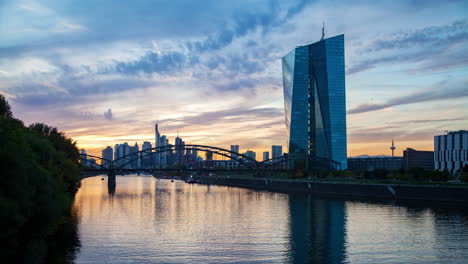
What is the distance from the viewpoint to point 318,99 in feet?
473

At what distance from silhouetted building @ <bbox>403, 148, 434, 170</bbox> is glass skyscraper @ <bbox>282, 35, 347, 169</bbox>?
72.4 feet

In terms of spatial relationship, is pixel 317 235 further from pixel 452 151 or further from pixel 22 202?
pixel 452 151

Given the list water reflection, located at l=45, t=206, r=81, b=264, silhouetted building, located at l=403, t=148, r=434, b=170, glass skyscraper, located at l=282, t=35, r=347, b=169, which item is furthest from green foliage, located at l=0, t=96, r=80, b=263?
silhouetted building, located at l=403, t=148, r=434, b=170

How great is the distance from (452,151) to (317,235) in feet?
285

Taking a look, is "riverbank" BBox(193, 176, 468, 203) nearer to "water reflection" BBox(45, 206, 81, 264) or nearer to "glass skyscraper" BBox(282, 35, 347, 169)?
"water reflection" BBox(45, 206, 81, 264)

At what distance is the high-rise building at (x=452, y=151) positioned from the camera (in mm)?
104938

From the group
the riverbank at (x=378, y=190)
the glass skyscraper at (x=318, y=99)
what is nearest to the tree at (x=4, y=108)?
the riverbank at (x=378, y=190)

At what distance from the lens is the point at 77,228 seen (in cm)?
3716

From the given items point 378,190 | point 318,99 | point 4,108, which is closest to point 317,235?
point 4,108

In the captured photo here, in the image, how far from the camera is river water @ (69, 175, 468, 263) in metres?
26.6

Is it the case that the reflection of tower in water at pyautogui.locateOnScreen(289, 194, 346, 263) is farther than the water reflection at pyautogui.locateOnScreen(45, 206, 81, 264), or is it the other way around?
the reflection of tower in water at pyautogui.locateOnScreen(289, 194, 346, 263)

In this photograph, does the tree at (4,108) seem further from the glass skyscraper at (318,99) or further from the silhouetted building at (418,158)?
the silhouetted building at (418,158)

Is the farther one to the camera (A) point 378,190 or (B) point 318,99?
(B) point 318,99

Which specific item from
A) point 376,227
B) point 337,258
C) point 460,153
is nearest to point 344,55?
point 460,153
